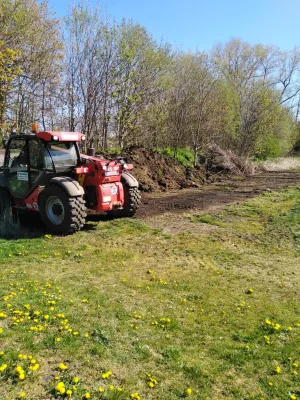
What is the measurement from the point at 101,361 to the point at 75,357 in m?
0.27

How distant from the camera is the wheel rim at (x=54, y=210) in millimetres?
7602

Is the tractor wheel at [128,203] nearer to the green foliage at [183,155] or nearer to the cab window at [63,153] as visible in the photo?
the cab window at [63,153]

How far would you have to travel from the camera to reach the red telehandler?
7434 mm

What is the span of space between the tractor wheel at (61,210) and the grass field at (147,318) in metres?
0.36

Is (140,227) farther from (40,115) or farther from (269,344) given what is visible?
(40,115)

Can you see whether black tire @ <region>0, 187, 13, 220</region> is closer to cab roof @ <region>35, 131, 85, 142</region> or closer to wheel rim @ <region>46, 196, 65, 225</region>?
wheel rim @ <region>46, 196, 65, 225</region>

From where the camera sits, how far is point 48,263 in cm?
596

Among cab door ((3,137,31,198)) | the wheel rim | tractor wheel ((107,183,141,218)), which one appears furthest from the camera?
tractor wheel ((107,183,141,218))

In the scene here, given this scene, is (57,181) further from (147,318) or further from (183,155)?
(183,155)

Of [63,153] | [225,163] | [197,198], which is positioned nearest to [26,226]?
[63,153]

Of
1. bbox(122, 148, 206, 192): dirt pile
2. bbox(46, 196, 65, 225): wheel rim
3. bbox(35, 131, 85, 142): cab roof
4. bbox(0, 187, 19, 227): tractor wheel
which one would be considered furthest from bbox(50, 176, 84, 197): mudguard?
bbox(122, 148, 206, 192): dirt pile

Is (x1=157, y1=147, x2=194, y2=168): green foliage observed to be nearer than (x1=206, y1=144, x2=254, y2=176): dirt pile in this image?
Yes

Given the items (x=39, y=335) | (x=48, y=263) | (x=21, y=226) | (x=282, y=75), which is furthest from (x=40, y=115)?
(x=282, y=75)

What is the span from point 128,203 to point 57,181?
217 centimetres
